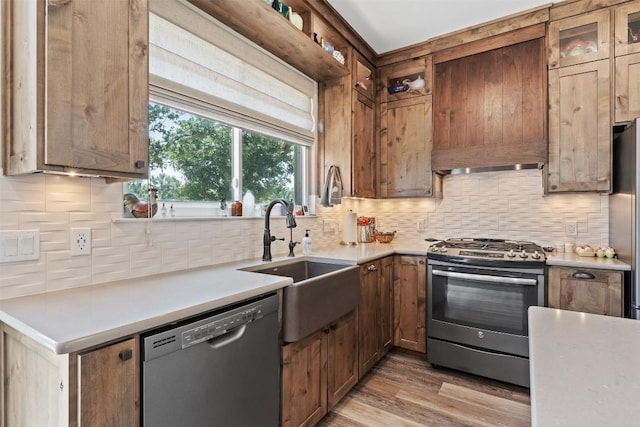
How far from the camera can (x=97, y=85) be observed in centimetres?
119

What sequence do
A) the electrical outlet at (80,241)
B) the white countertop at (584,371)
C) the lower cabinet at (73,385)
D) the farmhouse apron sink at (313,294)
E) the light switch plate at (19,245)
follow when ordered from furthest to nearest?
the farmhouse apron sink at (313,294) → the electrical outlet at (80,241) → the light switch plate at (19,245) → the lower cabinet at (73,385) → the white countertop at (584,371)

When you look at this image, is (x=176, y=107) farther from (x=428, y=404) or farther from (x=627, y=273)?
(x=627, y=273)

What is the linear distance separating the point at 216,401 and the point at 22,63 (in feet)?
4.51

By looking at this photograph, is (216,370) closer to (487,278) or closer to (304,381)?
(304,381)

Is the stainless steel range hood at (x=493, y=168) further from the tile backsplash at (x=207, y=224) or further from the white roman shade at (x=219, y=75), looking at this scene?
the white roman shade at (x=219, y=75)

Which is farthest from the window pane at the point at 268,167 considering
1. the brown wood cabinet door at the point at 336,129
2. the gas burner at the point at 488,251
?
the gas burner at the point at 488,251

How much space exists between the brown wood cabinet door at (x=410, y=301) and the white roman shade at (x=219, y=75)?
1435mm

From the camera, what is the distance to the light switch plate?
1211 mm

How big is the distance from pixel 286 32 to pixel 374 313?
214cm

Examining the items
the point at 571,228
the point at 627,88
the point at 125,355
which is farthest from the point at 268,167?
the point at 627,88

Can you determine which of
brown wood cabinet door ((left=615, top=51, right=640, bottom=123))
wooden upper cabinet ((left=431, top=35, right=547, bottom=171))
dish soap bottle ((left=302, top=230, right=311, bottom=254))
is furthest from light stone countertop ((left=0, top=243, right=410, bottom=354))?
brown wood cabinet door ((left=615, top=51, right=640, bottom=123))

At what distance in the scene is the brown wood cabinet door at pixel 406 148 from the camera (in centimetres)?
310

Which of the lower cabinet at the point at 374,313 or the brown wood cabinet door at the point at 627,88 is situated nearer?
the brown wood cabinet door at the point at 627,88

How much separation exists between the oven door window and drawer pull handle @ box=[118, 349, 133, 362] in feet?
7.34
